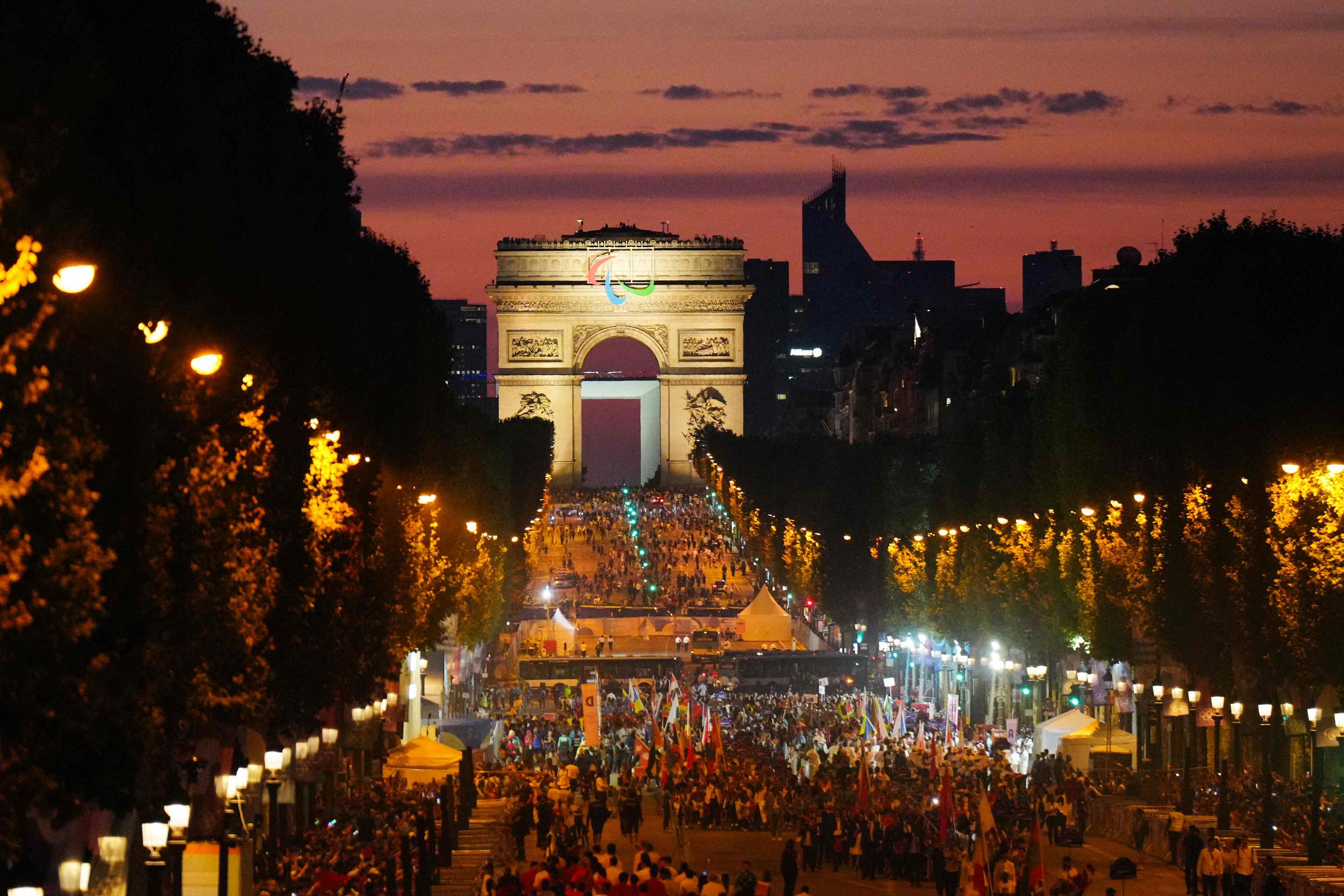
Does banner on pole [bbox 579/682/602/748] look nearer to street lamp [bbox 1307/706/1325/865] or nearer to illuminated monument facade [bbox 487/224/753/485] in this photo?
street lamp [bbox 1307/706/1325/865]

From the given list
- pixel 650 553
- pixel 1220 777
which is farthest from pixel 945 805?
pixel 650 553

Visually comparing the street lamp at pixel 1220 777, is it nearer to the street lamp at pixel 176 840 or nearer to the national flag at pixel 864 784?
the national flag at pixel 864 784

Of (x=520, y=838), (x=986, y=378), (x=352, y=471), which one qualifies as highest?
(x=986, y=378)

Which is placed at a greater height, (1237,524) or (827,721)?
(1237,524)

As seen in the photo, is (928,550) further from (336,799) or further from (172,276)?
(172,276)

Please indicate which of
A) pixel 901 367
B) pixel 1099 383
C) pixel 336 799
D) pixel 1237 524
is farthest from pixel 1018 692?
pixel 901 367

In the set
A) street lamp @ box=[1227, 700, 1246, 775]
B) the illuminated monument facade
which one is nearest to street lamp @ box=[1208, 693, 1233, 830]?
street lamp @ box=[1227, 700, 1246, 775]

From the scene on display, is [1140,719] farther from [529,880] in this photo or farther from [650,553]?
[650,553]

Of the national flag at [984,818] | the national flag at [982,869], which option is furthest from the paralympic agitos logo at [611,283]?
the national flag at [984,818]
